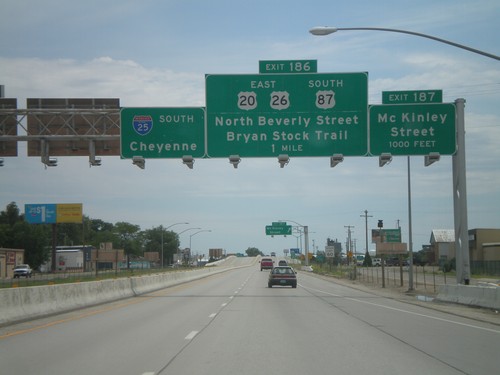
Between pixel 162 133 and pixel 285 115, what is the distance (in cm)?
543

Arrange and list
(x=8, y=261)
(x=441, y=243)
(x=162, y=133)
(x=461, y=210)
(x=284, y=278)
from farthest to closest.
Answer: (x=441, y=243)
(x=8, y=261)
(x=284, y=278)
(x=461, y=210)
(x=162, y=133)

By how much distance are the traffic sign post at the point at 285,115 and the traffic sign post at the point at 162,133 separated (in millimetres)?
610

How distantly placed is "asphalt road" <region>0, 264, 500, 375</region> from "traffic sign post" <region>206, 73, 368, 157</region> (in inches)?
310

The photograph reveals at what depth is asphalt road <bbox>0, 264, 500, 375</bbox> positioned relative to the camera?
34.2 feet

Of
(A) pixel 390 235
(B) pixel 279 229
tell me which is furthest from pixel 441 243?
(A) pixel 390 235

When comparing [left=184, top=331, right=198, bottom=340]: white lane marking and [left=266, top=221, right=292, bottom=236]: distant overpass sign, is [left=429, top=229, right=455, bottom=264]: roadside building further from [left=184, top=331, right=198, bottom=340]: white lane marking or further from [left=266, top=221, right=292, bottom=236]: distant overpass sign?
[left=184, top=331, right=198, bottom=340]: white lane marking

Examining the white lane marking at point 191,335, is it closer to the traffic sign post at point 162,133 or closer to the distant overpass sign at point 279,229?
the traffic sign post at point 162,133

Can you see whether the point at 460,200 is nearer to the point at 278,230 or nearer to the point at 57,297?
the point at 57,297

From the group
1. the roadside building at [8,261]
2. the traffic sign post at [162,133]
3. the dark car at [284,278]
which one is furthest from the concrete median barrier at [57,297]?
the roadside building at [8,261]

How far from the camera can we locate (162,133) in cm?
2675

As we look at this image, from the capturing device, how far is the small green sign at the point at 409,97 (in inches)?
1077

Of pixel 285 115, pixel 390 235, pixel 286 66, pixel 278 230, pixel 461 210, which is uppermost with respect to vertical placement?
pixel 286 66

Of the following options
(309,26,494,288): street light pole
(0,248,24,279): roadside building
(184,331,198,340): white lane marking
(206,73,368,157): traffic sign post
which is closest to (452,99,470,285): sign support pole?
(309,26,494,288): street light pole

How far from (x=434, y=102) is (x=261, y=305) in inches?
468
